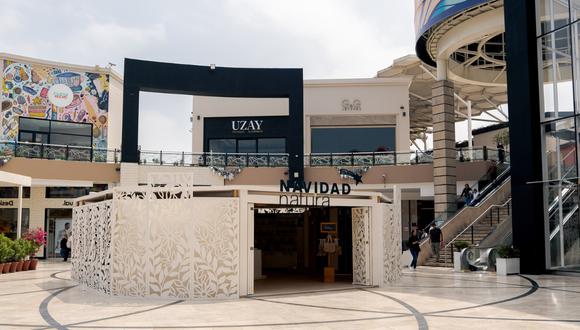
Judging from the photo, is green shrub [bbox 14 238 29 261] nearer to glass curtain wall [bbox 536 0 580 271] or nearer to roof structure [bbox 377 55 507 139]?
glass curtain wall [bbox 536 0 580 271]

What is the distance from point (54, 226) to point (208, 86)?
375 inches

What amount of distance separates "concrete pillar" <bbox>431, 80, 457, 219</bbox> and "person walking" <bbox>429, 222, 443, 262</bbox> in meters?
3.01

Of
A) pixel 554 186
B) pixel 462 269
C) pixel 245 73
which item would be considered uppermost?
pixel 245 73

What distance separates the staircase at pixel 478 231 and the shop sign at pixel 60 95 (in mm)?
18376

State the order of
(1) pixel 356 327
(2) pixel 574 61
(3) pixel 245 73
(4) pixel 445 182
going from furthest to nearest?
1. (3) pixel 245 73
2. (4) pixel 445 182
3. (2) pixel 574 61
4. (1) pixel 356 327

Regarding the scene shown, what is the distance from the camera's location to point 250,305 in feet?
38.7

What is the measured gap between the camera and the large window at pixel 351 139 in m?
33.8

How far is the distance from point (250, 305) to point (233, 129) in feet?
75.5

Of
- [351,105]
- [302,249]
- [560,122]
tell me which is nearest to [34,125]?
[302,249]

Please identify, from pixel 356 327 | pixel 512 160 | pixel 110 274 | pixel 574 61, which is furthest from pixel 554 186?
pixel 110 274

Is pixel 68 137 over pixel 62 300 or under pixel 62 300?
over

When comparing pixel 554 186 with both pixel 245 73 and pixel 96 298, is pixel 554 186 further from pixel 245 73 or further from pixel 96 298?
pixel 245 73

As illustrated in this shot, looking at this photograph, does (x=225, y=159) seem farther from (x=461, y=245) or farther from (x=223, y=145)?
(x=461, y=245)

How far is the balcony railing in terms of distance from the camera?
25453 mm
